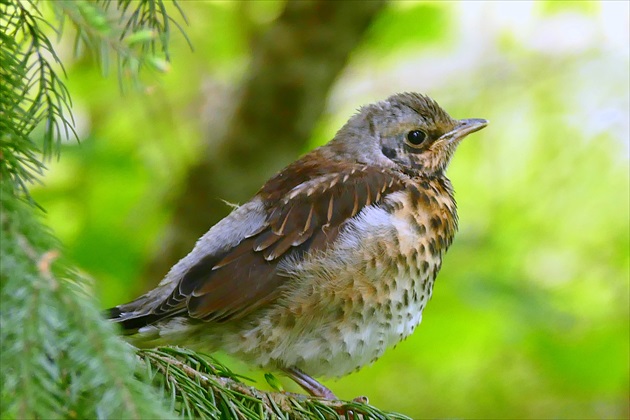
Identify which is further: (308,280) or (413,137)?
(413,137)

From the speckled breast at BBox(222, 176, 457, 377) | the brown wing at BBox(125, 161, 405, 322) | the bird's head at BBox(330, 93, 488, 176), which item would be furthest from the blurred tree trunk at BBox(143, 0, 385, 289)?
the speckled breast at BBox(222, 176, 457, 377)

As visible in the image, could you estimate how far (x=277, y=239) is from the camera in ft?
8.52

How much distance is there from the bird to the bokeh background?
1.20 meters

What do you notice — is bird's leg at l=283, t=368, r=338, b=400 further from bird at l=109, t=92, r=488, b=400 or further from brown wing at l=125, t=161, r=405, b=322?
brown wing at l=125, t=161, r=405, b=322

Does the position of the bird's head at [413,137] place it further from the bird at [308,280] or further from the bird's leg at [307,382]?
the bird's leg at [307,382]

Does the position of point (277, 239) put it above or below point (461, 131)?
below

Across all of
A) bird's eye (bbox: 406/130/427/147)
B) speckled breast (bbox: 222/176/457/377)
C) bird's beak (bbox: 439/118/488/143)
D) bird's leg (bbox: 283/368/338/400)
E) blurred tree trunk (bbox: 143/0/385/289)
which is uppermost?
blurred tree trunk (bbox: 143/0/385/289)

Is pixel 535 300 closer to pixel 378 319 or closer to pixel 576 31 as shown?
pixel 378 319

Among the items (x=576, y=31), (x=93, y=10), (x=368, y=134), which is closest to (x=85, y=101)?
(x=368, y=134)

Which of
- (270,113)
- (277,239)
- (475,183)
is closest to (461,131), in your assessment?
(277,239)

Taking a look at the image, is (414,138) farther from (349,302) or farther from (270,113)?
(270,113)

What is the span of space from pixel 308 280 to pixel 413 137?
87 cm

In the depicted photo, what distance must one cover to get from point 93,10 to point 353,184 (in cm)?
124

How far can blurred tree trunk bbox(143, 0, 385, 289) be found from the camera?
442 centimetres
